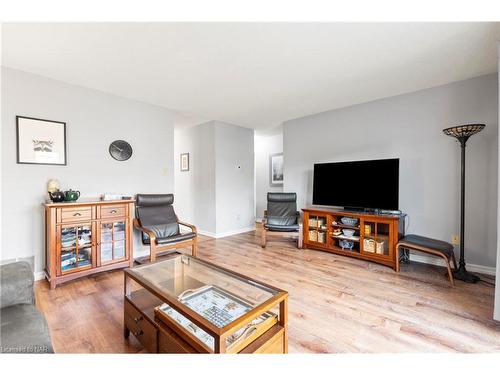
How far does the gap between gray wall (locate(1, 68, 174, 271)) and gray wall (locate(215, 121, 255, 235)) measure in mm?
1093

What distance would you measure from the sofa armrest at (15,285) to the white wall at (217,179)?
3228mm

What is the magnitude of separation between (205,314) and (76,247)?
2044mm

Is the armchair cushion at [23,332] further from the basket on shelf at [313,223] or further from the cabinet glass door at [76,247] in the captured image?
the basket on shelf at [313,223]

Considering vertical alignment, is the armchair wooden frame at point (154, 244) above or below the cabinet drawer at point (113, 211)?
below

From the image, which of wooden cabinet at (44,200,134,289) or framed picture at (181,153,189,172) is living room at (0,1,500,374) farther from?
framed picture at (181,153,189,172)

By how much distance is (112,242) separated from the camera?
2658 mm

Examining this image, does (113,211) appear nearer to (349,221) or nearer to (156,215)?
(156,215)


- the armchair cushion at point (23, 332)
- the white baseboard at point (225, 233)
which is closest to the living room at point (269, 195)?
the armchair cushion at point (23, 332)

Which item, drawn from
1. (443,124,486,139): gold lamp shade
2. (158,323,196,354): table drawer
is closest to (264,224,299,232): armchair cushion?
(443,124,486,139): gold lamp shade

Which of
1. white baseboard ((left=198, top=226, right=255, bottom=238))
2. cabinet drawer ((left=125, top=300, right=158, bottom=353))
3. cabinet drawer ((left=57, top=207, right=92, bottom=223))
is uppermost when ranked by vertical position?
cabinet drawer ((left=57, top=207, right=92, bottom=223))

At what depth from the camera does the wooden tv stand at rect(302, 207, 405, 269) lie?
2.80m

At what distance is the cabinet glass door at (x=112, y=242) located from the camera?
103 inches
